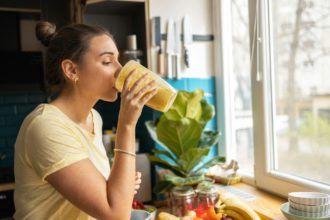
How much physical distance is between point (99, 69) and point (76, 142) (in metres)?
0.19

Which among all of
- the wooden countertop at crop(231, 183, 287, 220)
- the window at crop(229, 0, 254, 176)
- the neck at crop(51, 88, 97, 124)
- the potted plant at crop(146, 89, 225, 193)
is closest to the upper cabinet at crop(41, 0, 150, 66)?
the potted plant at crop(146, 89, 225, 193)

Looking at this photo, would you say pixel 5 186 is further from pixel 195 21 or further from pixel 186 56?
pixel 195 21

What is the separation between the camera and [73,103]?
89 cm

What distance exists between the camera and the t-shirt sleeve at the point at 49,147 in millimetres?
738

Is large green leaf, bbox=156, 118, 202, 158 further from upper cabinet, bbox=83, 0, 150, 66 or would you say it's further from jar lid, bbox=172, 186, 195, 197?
upper cabinet, bbox=83, 0, 150, 66

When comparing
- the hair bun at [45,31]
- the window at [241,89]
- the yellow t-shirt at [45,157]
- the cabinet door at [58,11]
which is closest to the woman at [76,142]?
the yellow t-shirt at [45,157]

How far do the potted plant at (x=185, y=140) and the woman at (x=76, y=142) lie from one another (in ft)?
1.99

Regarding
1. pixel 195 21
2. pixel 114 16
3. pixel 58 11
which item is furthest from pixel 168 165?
pixel 58 11

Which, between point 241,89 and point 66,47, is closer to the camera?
point 66,47

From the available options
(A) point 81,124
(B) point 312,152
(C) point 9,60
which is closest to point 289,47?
(B) point 312,152

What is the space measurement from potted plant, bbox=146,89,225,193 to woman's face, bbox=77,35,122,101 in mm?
677

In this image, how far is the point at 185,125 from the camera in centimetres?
152

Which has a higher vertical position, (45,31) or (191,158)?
(45,31)

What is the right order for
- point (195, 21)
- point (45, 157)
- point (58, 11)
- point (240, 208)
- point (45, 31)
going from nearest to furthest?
point (45, 157) < point (45, 31) < point (240, 208) < point (195, 21) < point (58, 11)
